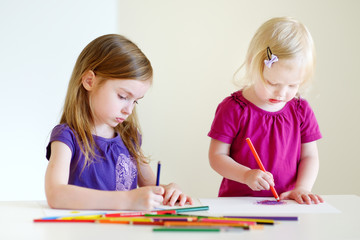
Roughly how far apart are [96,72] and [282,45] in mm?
526

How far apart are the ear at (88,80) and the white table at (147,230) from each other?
1.29 ft

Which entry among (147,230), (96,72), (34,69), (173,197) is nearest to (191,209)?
(173,197)

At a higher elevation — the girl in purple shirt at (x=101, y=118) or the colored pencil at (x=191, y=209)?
the girl in purple shirt at (x=101, y=118)

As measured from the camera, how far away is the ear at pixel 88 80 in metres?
1.34

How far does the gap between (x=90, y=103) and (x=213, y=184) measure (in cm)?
131

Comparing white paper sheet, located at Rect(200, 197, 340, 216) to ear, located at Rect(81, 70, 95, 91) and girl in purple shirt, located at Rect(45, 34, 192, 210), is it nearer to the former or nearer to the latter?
girl in purple shirt, located at Rect(45, 34, 192, 210)

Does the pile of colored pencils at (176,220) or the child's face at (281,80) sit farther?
the child's face at (281,80)

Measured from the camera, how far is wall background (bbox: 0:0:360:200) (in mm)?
2416

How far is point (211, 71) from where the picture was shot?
8.13 ft

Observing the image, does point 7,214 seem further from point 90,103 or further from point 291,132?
point 291,132

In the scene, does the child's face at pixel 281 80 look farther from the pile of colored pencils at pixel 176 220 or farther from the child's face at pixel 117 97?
the pile of colored pencils at pixel 176 220

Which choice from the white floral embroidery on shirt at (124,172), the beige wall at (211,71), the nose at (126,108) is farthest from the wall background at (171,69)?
the nose at (126,108)

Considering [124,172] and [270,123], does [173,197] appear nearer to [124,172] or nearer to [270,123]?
[124,172]

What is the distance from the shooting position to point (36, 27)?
2.44 m
